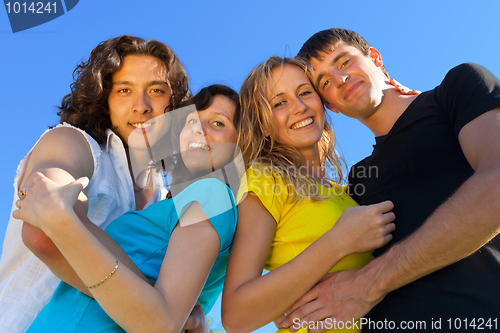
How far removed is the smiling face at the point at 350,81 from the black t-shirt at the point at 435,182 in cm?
44

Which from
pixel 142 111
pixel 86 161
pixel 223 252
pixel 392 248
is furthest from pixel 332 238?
pixel 142 111

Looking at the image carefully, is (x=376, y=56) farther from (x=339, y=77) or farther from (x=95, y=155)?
(x=95, y=155)

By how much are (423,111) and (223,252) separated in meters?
1.67

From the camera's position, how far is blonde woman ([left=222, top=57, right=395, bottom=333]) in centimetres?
222

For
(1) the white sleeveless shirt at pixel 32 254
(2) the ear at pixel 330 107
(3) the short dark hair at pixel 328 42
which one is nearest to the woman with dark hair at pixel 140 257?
(1) the white sleeveless shirt at pixel 32 254

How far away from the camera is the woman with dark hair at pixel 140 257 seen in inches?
68.1

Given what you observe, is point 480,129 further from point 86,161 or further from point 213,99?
point 86,161

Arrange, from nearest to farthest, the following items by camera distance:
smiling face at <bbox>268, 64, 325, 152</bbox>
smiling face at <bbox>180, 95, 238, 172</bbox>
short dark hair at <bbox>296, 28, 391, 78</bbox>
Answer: smiling face at <bbox>180, 95, 238, 172</bbox>
smiling face at <bbox>268, 64, 325, 152</bbox>
short dark hair at <bbox>296, 28, 391, 78</bbox>

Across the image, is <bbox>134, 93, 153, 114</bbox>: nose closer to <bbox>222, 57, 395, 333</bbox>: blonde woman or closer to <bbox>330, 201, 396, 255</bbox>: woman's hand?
<bbox>222, 57, 395, 333</bbox>: blonde woman

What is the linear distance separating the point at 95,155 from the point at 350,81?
2.11m

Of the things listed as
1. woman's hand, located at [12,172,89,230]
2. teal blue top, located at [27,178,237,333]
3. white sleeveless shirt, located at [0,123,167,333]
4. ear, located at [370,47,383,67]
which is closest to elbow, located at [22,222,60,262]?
woman's hand, located at [12,172,89,230]

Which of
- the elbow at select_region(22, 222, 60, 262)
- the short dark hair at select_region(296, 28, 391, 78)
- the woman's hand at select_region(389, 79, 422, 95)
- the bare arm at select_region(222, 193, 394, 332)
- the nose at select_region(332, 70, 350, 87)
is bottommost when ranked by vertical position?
the bare arm at select_region(222, 193, 394, 332)

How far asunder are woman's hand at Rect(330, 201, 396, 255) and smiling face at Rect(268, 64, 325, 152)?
0.93 m

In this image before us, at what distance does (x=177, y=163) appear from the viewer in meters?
3.31
